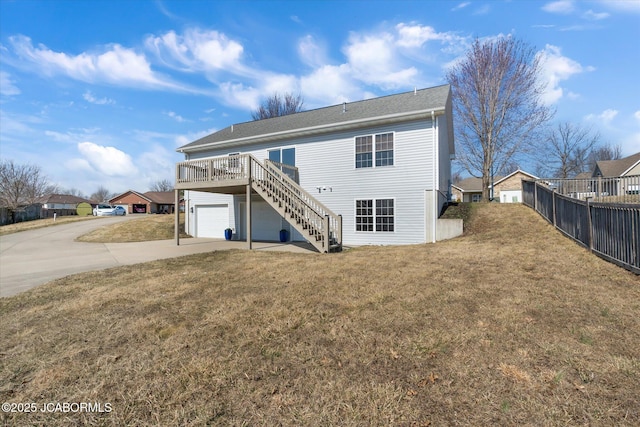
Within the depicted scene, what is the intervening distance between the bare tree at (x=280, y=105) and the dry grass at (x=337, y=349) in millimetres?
31994

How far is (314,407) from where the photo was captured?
7.25 ft

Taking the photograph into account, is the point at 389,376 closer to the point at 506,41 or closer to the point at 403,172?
the point at 403,172

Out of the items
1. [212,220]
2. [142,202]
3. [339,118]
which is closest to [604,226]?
[339,118]

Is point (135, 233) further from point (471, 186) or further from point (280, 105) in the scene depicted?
point (471, 186)

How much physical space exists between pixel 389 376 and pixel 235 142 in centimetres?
1491

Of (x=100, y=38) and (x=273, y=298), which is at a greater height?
(x=100, y=38)

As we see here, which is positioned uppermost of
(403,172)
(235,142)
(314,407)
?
(235,142)

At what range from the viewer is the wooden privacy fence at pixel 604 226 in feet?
18.4

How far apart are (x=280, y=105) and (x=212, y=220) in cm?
2283

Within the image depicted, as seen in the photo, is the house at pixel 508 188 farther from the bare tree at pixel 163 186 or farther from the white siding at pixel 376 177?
the bare tree at pixel 163 186

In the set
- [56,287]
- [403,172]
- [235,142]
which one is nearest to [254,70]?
[235,142]

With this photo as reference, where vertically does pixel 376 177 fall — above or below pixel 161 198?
below

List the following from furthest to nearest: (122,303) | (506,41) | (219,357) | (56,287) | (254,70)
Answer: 1. (506,41)
2. (254,70)
3. (56,287)
4. (122,303)
5. (219,357)

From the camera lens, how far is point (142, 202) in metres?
55.4
